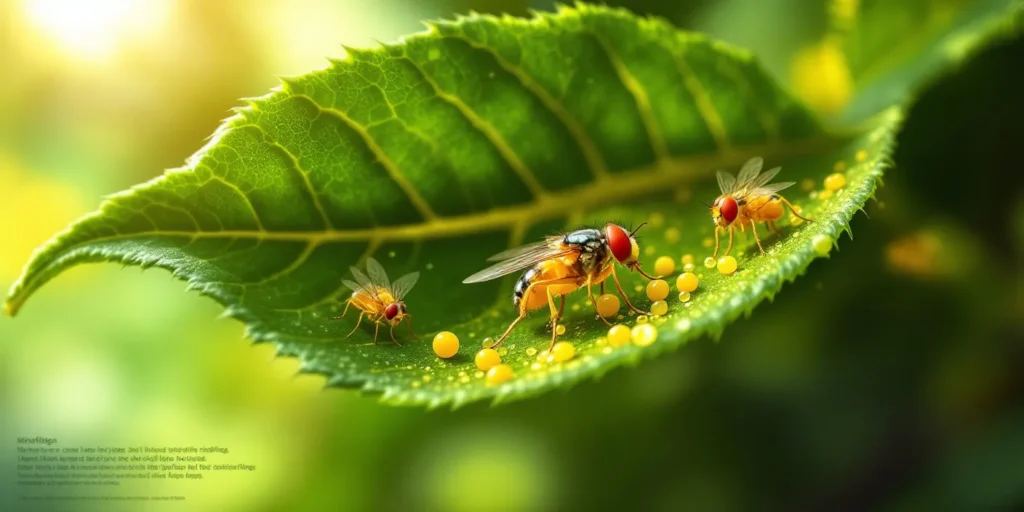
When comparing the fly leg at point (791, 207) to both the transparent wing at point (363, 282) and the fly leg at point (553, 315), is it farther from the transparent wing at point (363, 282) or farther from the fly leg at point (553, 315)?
the transparent wing at point (363, 282)

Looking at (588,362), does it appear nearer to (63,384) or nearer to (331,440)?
(331,440)

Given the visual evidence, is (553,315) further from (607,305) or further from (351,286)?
(351,286)

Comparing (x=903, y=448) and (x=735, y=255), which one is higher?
(x=735, y=255)

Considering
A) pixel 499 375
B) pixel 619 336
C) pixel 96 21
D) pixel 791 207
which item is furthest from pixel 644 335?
pixel 96 21

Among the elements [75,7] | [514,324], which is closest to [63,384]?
[75,7]

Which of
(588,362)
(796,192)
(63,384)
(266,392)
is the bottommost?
(588,362)
